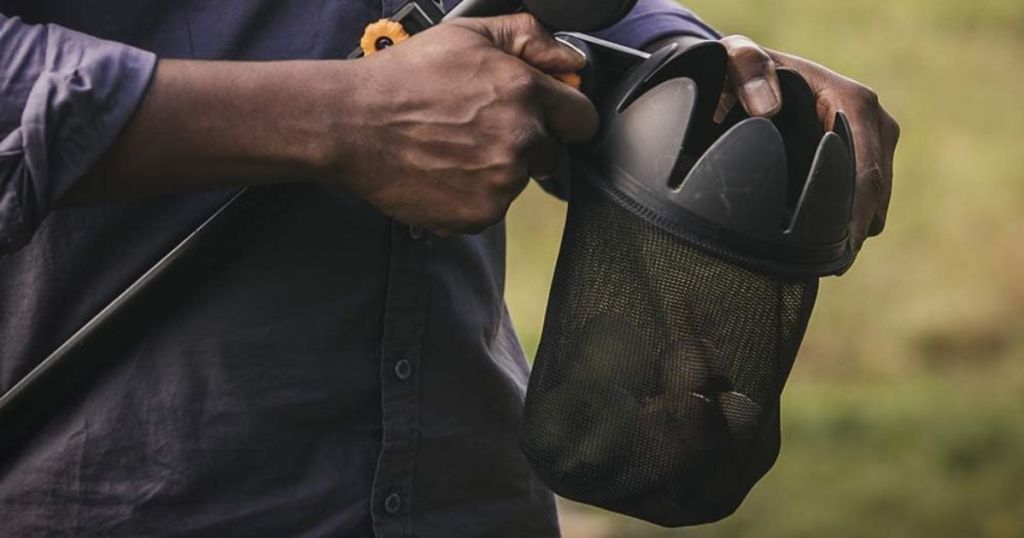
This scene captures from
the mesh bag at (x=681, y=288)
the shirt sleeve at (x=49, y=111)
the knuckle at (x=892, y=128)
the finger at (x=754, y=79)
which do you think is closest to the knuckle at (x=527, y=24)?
the mesh bag at (x=681, y=288)

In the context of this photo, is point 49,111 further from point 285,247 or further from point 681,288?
point 681,288

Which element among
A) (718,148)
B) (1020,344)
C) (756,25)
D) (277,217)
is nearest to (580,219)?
(718,148)

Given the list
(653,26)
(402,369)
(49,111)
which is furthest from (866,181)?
(49,111)

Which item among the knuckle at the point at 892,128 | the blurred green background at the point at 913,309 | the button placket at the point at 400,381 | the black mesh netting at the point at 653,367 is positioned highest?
the knuckle at the point at 892,128

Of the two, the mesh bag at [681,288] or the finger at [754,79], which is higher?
the finger at [754,79]

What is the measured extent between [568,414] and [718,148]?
14.4 inches

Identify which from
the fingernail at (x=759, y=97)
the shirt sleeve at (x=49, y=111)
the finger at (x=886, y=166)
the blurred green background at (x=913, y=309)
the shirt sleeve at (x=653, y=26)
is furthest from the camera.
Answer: the blurred green background at (x=913, y=309)

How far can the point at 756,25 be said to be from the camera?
9.45 m

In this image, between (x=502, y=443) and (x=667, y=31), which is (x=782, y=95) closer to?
(x=667, y=31)

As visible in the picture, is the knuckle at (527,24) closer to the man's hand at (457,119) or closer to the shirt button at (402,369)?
the man's hand at (457,119)

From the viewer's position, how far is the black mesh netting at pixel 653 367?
182cm

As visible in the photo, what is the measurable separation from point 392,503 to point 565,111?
22.4 inches

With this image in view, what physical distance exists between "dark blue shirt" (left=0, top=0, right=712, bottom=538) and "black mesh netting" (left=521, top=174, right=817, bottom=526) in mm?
230

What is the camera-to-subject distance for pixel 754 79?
1937 mm
